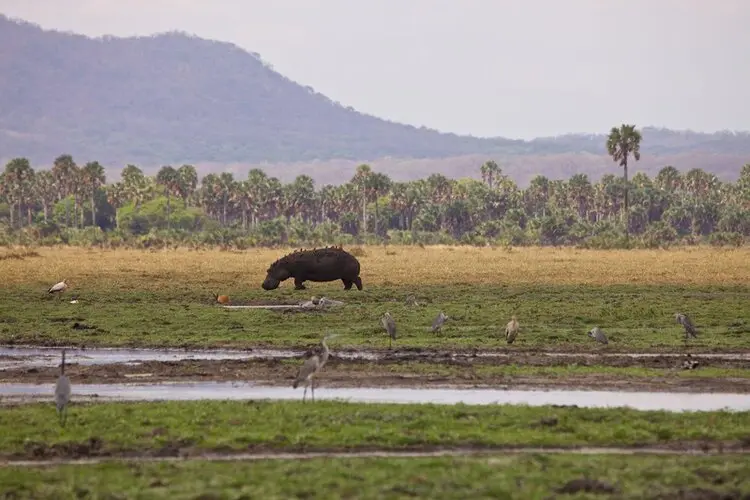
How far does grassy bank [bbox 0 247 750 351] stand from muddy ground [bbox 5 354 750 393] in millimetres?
2955

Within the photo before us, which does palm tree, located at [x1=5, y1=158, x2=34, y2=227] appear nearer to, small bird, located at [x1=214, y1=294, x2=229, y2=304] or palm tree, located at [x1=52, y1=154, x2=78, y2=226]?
palm tree, located at [x1=52, y1=154, x2=78, y2=226]

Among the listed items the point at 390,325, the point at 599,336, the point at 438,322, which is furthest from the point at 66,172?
the point at 599,336

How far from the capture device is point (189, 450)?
653 inches

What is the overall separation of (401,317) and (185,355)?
28.1 ft

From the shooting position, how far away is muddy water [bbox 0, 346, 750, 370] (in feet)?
88.4

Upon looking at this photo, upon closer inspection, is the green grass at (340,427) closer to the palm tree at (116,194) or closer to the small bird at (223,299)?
the small bird at (223,299)

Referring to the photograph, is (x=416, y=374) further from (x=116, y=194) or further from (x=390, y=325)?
(x=116, y=194)

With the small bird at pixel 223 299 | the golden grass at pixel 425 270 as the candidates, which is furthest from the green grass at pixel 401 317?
the golden grass at pixel 425 270

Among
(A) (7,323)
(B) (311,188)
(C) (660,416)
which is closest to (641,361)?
(C) (660,416)

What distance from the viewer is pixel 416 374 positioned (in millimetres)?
24047

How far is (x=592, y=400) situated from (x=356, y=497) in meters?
8.30

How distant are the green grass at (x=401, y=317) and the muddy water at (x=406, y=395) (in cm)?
665

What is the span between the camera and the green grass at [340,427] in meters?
16.8

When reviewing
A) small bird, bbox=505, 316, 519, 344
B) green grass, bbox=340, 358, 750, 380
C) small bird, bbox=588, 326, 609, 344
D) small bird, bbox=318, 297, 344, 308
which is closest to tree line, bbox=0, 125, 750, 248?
small bird, bbox=318, 297, 344, 308
